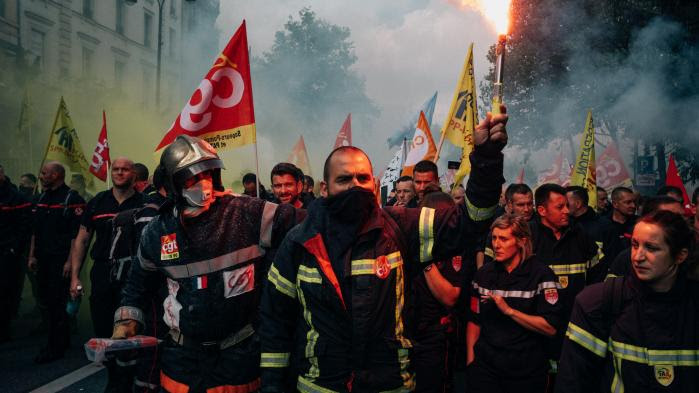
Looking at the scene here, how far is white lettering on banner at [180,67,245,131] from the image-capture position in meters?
5.31

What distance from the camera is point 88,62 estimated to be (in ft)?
101

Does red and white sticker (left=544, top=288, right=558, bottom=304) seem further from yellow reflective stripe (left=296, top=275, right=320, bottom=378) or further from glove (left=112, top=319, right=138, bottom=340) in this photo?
glove (left=112, top=319, right=138, bottom=340)

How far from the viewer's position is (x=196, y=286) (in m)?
3.05

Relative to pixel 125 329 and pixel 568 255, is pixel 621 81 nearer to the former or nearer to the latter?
pixel 568 255

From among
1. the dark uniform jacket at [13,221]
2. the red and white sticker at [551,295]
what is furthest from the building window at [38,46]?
the red and white sticker at [551,295]

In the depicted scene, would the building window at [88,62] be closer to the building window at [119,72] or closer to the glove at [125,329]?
the building window at [119,72]

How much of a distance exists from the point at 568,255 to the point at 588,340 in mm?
2011

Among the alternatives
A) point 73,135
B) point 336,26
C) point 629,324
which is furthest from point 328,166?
point 336,26

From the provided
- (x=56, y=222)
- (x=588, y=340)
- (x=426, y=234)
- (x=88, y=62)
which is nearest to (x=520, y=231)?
(x=588, y=340)

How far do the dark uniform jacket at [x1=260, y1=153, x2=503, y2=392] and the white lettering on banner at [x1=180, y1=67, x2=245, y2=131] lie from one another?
9.89ft

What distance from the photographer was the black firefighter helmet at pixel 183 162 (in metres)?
3.16

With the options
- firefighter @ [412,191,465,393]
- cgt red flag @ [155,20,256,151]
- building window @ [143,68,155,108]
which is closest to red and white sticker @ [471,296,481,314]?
firefighter @ [412,191,465,393]

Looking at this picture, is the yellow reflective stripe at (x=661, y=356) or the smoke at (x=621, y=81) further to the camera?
the smoke at (x=621, y=81)

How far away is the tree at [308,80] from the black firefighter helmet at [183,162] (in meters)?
47.4
